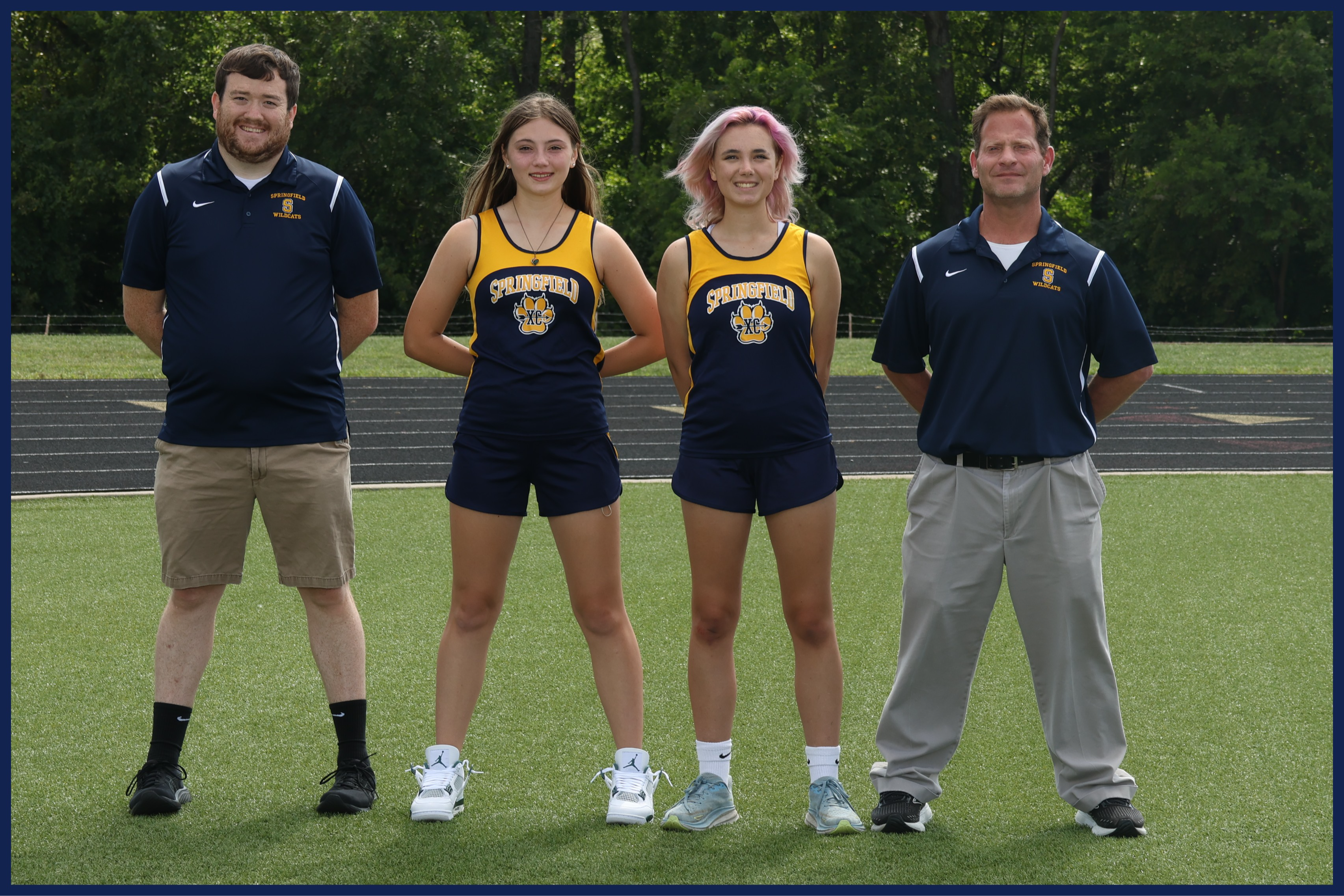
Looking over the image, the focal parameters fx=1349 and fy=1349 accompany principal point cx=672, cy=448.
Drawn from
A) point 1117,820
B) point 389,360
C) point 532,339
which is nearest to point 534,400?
point 532,339

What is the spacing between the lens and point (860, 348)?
25.8 meters

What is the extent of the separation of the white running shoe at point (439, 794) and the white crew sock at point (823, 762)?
99 cm

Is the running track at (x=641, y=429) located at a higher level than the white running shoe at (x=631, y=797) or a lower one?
higher

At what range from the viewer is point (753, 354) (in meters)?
3.56

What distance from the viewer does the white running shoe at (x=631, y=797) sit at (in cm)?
371

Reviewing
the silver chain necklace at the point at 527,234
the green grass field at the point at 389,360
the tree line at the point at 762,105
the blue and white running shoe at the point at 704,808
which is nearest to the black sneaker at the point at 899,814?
the blue and white running shoe at the point at 704,808

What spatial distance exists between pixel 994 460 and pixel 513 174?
1.56m

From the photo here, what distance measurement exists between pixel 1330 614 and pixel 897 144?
3363 centimetres

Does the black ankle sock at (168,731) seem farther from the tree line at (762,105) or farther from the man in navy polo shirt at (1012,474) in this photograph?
the tree line at (762,105)

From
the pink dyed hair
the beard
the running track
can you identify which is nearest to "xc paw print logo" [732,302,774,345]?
the pink dyed hair

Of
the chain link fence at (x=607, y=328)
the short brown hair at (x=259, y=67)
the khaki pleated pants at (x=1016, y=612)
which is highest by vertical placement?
the chain link fence at (x=607, y=328)

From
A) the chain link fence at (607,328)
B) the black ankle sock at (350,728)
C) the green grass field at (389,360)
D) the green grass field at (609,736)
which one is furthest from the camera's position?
the chain link fence at (607,328)

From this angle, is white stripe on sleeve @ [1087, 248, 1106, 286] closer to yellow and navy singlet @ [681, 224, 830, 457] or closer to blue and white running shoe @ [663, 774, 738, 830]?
yellow and navy singlet @ [681, 224, 830, 457]

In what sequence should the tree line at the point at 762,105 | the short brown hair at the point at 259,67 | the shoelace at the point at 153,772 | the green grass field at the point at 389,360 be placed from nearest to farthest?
the short brown hair at the point at 259,67, the shoelace at the point at 153,772, the green grass field at the point at 389,360, the tree line at the point at 762,105
